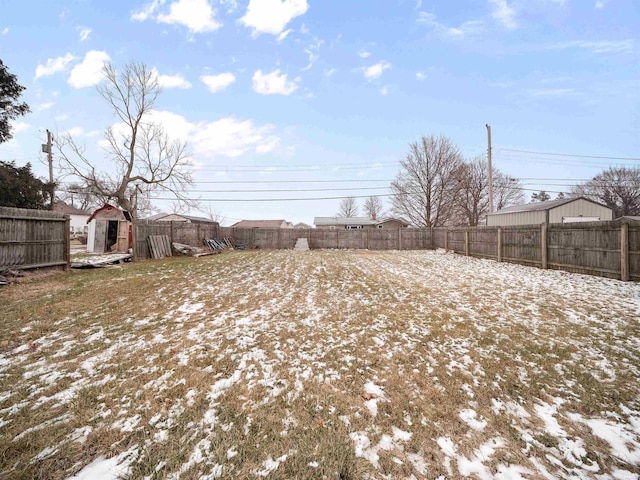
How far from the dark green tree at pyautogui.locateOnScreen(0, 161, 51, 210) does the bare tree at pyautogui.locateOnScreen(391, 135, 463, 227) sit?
1004 inches

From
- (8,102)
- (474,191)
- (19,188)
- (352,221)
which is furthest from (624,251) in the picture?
(352,221)

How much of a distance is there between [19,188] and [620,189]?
175 ft

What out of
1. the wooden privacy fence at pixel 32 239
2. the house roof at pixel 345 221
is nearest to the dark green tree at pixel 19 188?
the wooden privacy fence at pixel 32 239

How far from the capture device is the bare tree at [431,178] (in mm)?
24406

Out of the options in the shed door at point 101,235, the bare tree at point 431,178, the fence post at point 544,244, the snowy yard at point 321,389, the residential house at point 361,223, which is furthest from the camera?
the residential house at point 361,223

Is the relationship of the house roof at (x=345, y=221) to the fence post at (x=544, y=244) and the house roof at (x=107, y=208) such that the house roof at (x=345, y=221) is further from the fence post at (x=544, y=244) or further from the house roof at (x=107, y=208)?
the fence post at (x=544, y=244)

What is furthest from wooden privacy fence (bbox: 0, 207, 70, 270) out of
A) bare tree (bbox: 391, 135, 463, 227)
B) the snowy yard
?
bare tree (bbox: 391, 135, 463, 227)

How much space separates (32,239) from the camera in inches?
300

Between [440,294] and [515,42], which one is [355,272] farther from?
[515,42]

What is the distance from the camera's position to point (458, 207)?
27.5 meters

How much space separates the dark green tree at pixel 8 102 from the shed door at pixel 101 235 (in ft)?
16.5

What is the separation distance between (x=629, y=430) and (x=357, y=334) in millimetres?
2488

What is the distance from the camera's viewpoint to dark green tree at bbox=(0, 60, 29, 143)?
12.0 metres

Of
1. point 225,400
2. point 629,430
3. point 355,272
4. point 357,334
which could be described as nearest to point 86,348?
point 225,400
